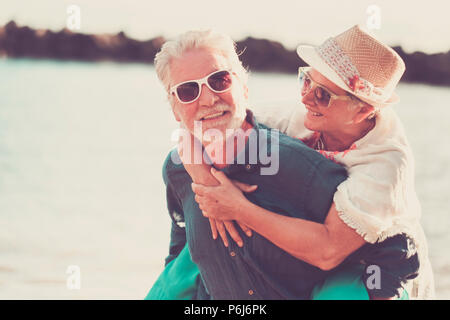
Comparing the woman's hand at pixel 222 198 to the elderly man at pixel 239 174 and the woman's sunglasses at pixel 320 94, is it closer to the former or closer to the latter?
the elderly man at pixel 239 174

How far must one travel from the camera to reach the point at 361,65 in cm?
231

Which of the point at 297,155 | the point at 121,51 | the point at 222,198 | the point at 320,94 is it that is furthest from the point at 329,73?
the point at 121,51

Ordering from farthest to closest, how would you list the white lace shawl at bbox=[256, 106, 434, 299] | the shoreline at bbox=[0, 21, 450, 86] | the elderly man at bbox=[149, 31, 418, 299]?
the shoreline at bbox=[0, 21, 450, 86]
the elderly man at bbox=[149, 31, 418, 299]
the white lace shawl at bbox=[256, 106, 434, 299]

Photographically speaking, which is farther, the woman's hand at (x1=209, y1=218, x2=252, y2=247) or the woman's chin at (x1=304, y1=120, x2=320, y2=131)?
the woman's chin at (x1=304, y1=120, x2=320, y2=131)

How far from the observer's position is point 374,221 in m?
2.02

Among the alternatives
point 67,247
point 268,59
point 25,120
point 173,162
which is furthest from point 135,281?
point 268,59

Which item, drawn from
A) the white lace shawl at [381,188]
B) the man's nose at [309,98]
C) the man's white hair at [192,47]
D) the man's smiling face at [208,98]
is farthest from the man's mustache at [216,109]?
the white lace shawl at [381,188]

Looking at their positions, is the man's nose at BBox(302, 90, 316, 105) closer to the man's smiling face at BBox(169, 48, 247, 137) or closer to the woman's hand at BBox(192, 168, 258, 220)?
the man's smiling face at BBox(169, 48, 247, 137)

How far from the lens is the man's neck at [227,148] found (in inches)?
92.2

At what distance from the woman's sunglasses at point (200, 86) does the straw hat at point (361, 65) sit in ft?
1.18

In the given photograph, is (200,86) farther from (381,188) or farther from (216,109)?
(381,188)

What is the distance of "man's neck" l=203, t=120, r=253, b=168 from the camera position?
7.68 feet

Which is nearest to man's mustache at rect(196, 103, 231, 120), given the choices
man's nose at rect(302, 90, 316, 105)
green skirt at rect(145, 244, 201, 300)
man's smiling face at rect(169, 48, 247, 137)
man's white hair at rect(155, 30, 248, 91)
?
man's smiling face at rect(169, 48, 247, 137)

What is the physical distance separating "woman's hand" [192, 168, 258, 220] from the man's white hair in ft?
1.51
